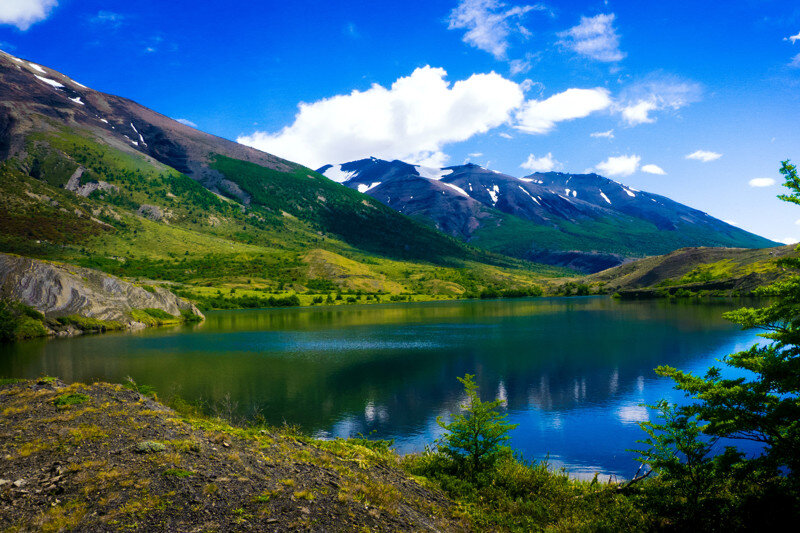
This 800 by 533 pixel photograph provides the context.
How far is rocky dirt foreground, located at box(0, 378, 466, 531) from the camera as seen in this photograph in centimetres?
1092

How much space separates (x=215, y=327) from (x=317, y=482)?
327 ft

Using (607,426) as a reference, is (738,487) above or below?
above

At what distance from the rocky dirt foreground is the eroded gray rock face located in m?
81.4

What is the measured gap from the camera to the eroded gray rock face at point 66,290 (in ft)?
273

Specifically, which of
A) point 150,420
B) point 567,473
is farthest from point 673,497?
point 150,420

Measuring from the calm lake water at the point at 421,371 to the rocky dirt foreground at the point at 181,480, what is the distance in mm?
10580

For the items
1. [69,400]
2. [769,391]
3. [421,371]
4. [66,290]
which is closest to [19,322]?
[66,290]

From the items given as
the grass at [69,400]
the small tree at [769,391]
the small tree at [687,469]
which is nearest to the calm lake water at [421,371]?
the small tree at [687,469]

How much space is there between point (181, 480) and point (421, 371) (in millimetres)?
38648

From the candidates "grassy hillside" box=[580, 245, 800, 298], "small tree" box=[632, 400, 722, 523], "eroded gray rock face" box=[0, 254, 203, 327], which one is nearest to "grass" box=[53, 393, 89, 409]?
"small tree" box=[632, 400, 722, 523]

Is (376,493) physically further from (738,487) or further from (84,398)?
(84,398)

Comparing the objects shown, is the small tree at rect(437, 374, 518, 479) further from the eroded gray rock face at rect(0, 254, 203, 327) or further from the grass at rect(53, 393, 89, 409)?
the eroded gray rock face at rect(0, 254, 203, 327)

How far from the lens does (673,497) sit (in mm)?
14664

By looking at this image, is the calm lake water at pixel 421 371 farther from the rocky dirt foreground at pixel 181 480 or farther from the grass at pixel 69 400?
the grass at pixel 69 400
